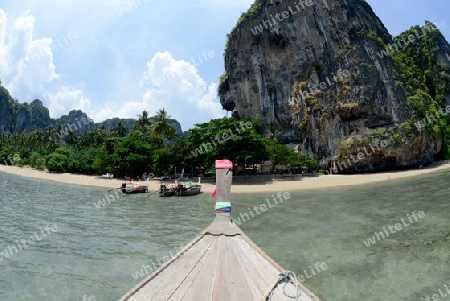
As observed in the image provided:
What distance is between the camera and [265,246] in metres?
9.58

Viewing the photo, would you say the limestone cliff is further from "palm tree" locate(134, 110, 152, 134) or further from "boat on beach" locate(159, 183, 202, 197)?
"boat on beach" locate(159, 183, 202, 197)

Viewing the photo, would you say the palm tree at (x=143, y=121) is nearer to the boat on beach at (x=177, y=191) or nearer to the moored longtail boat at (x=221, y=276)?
the boat on beach at (x=177, y=191)

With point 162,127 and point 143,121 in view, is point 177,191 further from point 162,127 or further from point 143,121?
point 143,121

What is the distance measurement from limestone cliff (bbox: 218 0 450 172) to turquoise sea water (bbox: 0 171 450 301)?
23411 millimetres

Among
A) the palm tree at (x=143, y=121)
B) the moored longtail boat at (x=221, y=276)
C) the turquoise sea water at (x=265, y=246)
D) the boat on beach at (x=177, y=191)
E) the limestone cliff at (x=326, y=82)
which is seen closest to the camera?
the moored longtail boat at (x=221, y=276)

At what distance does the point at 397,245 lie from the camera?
909cm

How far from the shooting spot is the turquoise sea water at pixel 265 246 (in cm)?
668

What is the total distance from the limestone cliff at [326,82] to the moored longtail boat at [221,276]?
120 feet

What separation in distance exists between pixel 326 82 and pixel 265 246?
38.7m

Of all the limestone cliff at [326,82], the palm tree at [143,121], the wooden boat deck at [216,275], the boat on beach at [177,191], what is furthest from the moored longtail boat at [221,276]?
the palm tree at [143,121]

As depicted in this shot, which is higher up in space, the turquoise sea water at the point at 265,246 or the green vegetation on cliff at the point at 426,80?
the green vegetation on cliff at the point at 426,80

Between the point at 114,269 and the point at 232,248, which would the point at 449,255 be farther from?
the point at 114,269

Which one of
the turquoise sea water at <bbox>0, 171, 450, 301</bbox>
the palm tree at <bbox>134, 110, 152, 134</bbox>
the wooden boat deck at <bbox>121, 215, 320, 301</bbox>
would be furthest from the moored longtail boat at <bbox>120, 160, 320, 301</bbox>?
the palm tree at <bbox>134, 110, 152, 134</bbox>

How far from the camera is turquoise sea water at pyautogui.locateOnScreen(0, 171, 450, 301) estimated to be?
21.9 feet
